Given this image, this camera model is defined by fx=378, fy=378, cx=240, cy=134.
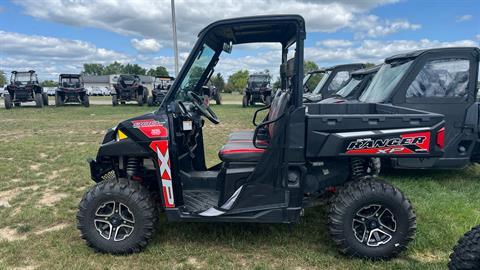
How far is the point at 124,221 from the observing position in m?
3.24

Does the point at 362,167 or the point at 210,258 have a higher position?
the point at 362,167

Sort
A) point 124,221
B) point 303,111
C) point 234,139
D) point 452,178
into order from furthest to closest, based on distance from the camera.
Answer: point 452,178 < point 234,139 < point 124,221 < point 303,111

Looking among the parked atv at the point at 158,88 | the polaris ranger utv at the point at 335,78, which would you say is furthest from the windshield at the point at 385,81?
the parked atv at the point at 158,88

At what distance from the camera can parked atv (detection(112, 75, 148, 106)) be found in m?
21.2

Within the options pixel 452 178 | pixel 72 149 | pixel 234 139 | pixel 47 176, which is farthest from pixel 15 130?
pixel 452 178

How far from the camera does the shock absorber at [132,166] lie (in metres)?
3.38

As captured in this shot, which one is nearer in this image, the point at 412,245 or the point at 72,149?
the point at 412,245

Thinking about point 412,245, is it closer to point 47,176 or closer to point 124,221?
point 124,221

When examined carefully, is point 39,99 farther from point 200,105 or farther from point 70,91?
point 200,105

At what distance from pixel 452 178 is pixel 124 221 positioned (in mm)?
4819

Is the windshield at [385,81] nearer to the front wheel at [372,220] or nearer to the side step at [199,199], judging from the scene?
the front wheel at [372,220]

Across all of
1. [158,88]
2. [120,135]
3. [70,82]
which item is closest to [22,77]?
[70,82]

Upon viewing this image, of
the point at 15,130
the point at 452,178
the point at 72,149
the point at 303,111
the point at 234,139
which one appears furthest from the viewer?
the point at 15,130

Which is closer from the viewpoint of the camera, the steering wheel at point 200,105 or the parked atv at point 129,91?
the steering wheel at point 200,105
